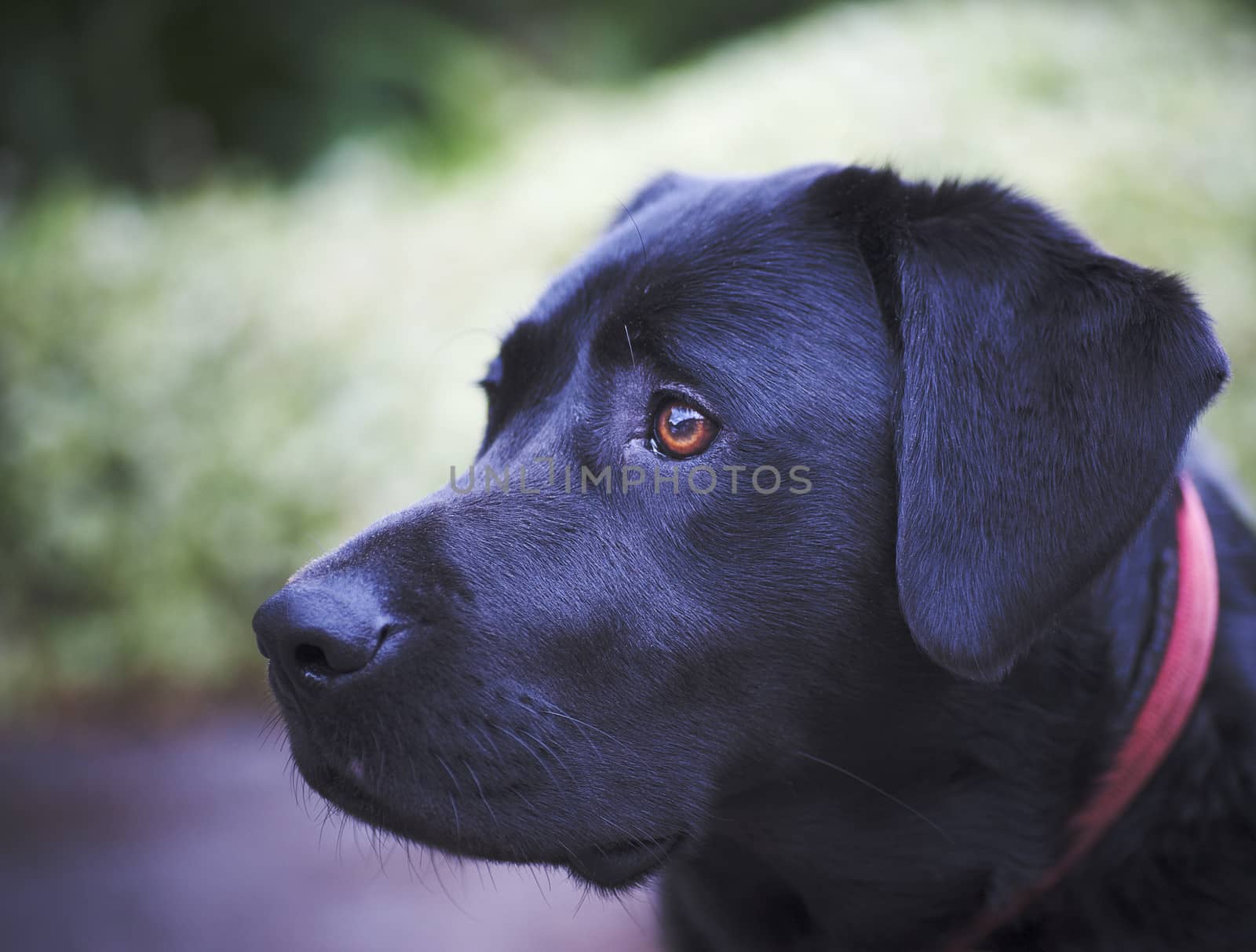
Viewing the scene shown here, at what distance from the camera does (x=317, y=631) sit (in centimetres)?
146

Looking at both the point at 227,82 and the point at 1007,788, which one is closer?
the point at 1007,788

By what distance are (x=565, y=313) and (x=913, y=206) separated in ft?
2.16

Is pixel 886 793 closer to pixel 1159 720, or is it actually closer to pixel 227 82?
pixel 1159 720

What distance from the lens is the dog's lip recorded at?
167 centimetres

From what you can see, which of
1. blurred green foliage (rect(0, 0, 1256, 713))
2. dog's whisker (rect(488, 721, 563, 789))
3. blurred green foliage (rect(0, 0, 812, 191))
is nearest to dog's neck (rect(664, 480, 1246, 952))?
dog's whisker (rect(488, 721, 563, 789))

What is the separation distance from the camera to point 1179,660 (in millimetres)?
1703

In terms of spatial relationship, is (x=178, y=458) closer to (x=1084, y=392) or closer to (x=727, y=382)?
(x=727, y=382)

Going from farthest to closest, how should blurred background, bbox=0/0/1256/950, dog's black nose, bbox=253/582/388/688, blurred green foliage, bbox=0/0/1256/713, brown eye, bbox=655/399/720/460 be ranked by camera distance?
blurred green foliage, bbox=0/0/1256/713
blurred background, bbox=0/0/1256/950
brown eye, bbox=655/399/720/460
dog's black nose, bbox=253/582/388/688

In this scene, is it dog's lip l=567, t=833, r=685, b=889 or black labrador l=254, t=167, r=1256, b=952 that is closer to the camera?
black labrador l=254, t=167, r=1256, b=952

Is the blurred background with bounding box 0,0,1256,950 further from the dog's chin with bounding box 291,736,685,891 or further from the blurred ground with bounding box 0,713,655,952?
the dog's chin with bounding box 291,736,685,891

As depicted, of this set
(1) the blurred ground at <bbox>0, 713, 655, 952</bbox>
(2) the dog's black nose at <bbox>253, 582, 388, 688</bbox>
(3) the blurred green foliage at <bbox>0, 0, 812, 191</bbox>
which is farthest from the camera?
(3) the blurred green foliage at <bbox>0, 0, 812, 191</bbox>

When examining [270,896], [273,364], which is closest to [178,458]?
[273,364]

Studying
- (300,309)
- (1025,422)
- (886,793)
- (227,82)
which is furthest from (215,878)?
(227,82)

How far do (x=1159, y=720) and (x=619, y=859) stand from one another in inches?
35.7
